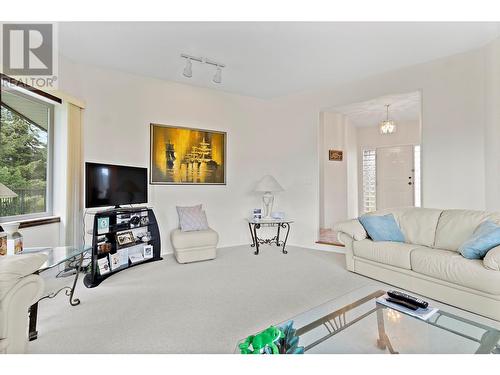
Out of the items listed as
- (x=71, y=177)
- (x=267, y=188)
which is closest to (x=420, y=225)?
(x=267, y=188)

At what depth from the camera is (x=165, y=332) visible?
191 cm

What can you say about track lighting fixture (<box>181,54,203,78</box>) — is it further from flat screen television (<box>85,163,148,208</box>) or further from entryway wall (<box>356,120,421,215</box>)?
entryway wall (<box>356,120,421,215</box>)

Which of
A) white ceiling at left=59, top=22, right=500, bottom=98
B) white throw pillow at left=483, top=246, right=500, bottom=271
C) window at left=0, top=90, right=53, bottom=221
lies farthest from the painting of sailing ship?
white throw pillow at left=483, top=246, right=500, bottom=271

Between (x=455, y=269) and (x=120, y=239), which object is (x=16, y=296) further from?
(x=455, y=269)

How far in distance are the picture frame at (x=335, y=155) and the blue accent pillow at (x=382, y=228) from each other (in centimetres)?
298

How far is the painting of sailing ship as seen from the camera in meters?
4.06

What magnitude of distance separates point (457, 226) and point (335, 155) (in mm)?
3531

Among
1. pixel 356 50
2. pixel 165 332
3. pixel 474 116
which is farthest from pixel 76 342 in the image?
pixel 474 116

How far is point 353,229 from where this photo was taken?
3.19 metres

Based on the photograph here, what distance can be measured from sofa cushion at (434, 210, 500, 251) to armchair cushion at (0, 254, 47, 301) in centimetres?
353

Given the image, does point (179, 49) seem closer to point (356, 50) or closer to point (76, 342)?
point (356, 50)

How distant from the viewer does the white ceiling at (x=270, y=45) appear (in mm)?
2639

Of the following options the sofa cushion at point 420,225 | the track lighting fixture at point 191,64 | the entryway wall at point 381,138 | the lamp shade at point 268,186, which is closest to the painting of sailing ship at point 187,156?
the lamp shade at point 268,186
